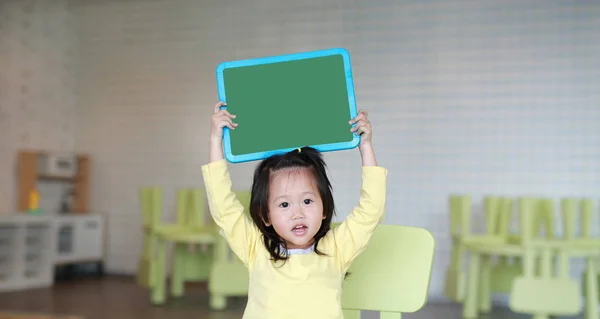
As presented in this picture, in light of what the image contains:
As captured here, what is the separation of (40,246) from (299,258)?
5605mm

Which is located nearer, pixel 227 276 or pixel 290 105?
pixel 290 105

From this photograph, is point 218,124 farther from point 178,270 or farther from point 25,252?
point 25,252

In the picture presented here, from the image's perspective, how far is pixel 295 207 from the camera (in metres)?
1.55

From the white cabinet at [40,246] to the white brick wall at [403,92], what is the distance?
40cm

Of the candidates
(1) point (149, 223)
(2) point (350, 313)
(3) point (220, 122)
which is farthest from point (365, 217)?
(1) point (149, 223)

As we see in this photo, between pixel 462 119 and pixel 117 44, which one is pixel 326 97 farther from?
pixel 117 44

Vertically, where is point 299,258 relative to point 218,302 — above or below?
above

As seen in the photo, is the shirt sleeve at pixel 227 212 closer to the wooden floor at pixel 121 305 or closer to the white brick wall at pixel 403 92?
the wooden floor at pixel 121 305

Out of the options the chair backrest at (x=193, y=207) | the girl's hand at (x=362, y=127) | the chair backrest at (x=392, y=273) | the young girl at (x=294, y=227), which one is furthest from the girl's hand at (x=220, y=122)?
the chair backrest at (x=193, y=207)

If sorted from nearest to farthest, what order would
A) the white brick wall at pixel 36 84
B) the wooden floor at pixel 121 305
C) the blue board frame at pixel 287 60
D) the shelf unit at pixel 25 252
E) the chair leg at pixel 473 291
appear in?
the blue board frame at pixel 287 60 < the wooden floor at pixel 121 305 < the chair leg at pixel 473 291 < the shelf unit at pixel 25 252 < the white brick wall at pixel 36 84

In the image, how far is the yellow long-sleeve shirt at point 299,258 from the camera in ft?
4.90

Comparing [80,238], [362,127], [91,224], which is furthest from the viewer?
[91,224]

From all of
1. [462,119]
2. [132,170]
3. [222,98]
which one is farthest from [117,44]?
[222,98]

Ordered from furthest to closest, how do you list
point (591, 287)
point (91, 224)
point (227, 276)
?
point (91, 224) → point (227, 276) → point (591, 287)
